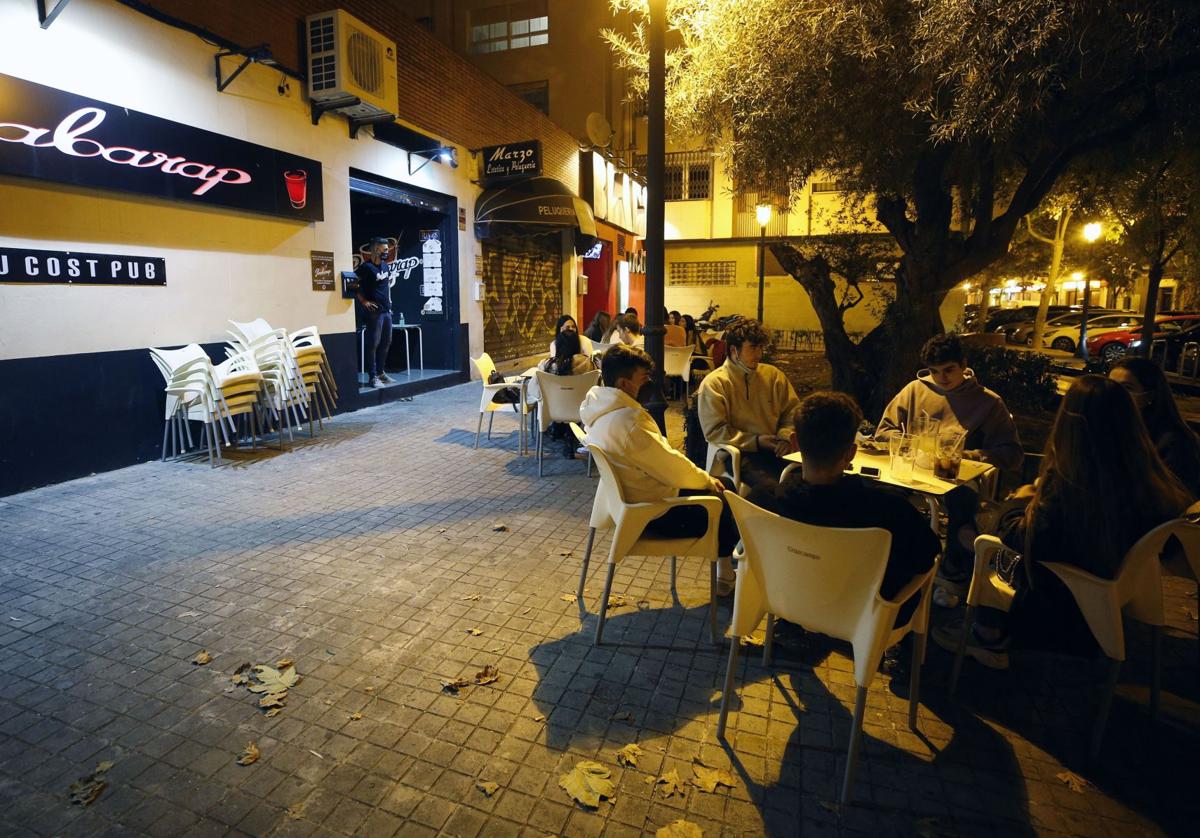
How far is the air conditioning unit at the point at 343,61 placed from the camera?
8.60 metres

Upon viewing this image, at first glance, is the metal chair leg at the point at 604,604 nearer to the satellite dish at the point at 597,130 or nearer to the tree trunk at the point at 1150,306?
the tree trunk at the point at 1150,306

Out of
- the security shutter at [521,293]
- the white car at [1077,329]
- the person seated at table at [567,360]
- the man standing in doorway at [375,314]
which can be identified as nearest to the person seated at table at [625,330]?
the person seated at table at [567,360]

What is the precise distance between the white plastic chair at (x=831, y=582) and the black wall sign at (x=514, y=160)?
11698 millimetres

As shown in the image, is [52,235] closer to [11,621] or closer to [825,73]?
[11,621]

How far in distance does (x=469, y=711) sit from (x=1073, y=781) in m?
2.40

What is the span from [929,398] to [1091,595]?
6.49 ft

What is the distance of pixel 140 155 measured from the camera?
6711mm

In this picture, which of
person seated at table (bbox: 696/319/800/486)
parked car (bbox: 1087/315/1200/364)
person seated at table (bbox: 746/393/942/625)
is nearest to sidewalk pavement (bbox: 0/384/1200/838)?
person seated at table (bbox: 746/393/942/625)

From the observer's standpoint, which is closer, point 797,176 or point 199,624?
point 199,624

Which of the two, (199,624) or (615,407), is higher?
(615,407)

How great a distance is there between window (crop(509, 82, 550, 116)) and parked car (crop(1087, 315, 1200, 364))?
19.8m

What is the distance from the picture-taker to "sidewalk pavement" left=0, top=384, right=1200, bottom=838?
2.38 m

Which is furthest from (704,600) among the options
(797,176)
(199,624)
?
(797,176)

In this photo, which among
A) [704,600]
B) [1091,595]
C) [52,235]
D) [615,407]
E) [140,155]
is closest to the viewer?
[1091,595]
